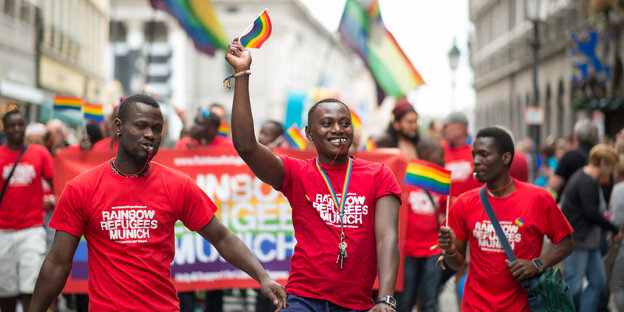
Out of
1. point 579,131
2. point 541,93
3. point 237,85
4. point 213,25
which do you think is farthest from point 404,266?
point 541,93

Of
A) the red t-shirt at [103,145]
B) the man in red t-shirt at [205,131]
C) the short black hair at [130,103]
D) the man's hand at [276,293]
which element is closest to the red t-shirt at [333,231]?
the man's hand at [276,293]

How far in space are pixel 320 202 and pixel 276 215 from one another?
357 centimetres

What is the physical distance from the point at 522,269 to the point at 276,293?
157 centimetres

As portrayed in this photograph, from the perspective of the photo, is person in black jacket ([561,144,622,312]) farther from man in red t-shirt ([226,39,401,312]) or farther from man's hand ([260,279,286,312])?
man's hand ([260,279,286,312])

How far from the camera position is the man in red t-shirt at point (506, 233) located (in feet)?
15.3

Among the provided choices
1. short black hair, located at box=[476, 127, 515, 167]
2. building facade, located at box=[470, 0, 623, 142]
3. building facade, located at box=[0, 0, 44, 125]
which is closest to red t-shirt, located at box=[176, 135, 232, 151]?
short black hair, located at box=[476, 127, 515, 167]

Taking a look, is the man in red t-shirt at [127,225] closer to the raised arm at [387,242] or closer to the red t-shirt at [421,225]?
the raised arm at [387,242]

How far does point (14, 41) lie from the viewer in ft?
97.9

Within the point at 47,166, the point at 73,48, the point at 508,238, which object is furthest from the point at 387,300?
the point at 73,48

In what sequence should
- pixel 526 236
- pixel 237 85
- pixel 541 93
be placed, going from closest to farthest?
pixel 237 85 < pixel 526 236 < pixel 541 93

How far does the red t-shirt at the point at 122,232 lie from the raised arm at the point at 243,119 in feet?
1.56

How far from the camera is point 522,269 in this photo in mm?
4543

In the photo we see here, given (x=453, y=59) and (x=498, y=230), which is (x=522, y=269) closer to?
(x=498, y=230)

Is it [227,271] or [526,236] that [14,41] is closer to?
[227,271]
